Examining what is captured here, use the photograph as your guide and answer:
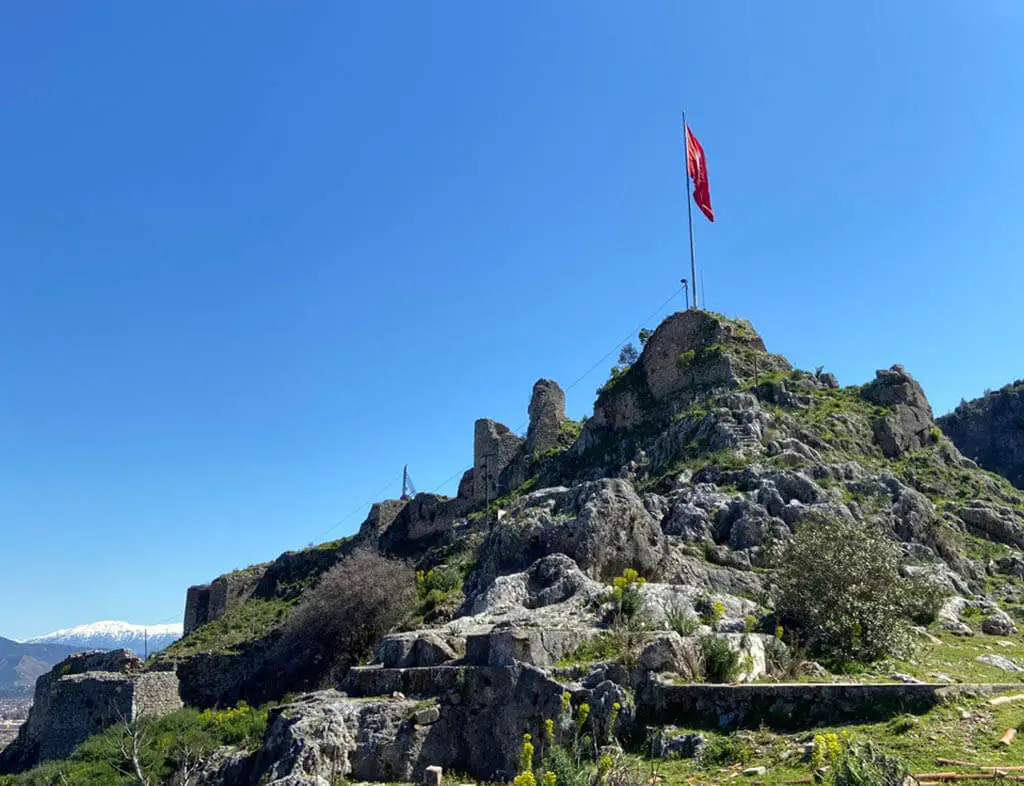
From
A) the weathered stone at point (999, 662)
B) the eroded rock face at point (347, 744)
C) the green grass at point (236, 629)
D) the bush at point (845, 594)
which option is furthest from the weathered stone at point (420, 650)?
the green grass at point (236, 629)

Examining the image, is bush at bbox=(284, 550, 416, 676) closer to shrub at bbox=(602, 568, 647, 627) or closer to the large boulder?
the large boulder

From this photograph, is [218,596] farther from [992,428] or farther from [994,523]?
[992,428]

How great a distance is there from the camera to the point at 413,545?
63906mm

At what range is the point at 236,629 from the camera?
56281 mm

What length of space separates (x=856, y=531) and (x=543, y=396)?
45.7m

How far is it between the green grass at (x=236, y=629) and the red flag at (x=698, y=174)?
37.8m

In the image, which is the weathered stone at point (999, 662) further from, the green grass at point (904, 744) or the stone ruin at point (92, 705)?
the stone ruin at point (92, 705)

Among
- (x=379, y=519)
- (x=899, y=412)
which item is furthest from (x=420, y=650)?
(x=379, y=519)

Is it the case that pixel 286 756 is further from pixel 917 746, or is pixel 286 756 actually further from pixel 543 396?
pixel 543 396

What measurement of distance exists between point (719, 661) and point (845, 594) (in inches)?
218

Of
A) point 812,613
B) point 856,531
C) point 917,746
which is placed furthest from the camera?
point 856,531

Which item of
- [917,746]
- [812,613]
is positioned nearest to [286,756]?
[917,746]

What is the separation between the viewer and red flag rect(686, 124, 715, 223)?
52438 millimetres

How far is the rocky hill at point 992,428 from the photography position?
245 ft
